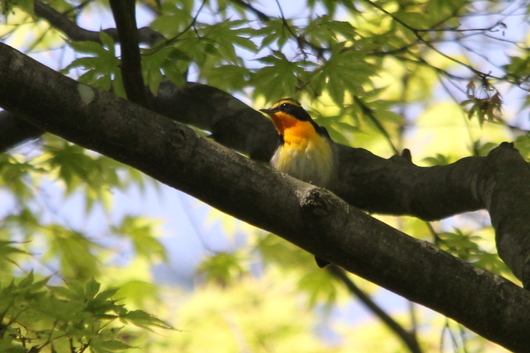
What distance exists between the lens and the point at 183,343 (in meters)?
6.82

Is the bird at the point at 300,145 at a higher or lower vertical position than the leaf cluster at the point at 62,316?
higher

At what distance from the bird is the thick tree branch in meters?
1.82

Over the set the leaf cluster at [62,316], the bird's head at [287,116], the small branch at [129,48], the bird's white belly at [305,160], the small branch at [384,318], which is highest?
the bird's head at [287,116]

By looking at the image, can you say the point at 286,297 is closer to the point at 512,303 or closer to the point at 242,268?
the point at 242,268

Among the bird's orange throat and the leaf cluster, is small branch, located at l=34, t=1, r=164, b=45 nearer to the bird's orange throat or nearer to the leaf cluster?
the bird's orange throat

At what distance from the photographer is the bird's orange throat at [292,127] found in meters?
4.70

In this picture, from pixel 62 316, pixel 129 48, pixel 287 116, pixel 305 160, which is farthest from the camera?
pixel 287 116

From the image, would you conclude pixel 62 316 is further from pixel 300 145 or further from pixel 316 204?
pixel 300 145

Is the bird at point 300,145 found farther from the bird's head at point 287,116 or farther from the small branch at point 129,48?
the small branch at point 129,48

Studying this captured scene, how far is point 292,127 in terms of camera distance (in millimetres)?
4793

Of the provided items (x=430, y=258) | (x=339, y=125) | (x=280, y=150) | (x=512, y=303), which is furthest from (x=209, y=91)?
(x=512, y=303)

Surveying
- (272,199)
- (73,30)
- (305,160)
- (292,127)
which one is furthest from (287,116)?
(272,199)

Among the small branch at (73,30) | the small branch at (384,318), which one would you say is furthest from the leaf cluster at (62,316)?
the small branch at (384,318)

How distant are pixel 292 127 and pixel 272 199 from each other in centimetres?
244
